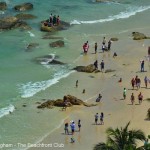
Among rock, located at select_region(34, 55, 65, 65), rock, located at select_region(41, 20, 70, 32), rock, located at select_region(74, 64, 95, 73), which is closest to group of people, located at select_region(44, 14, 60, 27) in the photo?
rock, located at select_region(41, 20, 70, 32)

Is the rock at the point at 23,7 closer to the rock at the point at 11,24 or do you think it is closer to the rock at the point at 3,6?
the rock at the point at 3,6

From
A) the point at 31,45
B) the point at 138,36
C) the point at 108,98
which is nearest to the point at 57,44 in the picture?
the point at 31,45

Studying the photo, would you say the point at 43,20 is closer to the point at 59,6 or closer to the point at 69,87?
the point at 59,6

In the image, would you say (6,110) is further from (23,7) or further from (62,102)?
(23,7)

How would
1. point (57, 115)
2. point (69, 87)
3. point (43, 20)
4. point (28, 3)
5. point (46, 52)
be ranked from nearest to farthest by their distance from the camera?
point (57, 115), point (69, 87), point (46, 52), point (43, 20), point (28, 3)

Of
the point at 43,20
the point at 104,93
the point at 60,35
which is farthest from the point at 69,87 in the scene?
the point at 43,20

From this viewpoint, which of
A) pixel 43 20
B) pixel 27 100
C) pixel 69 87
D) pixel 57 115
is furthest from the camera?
pixel 43 20
